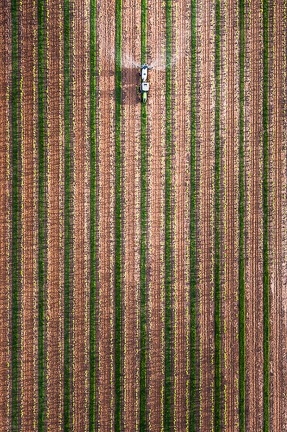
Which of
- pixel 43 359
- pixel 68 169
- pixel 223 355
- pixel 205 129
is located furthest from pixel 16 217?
pixel 223 355

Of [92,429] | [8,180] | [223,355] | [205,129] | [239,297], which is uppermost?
[205,129]

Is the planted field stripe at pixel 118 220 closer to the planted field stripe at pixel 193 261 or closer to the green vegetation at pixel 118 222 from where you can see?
the green vegetation at pixel 118 222

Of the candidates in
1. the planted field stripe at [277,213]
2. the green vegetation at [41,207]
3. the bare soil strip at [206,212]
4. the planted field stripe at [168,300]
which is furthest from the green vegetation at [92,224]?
the planted field stripe at [277,213]

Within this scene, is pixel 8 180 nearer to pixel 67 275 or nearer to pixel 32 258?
pixel 32 258

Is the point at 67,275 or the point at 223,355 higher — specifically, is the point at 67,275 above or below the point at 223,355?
above

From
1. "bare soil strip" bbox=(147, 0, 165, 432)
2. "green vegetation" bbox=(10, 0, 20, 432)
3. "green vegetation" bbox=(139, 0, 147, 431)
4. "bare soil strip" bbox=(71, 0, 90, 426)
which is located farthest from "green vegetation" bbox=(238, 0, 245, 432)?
"green vegetation" bbox=(10, 0, 20, 432)

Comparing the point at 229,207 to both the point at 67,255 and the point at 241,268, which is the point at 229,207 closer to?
the point at 241,268

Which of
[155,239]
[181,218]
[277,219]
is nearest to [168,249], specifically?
[155,239]

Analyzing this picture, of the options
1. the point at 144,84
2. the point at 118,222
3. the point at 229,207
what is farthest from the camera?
the point at 229,207
